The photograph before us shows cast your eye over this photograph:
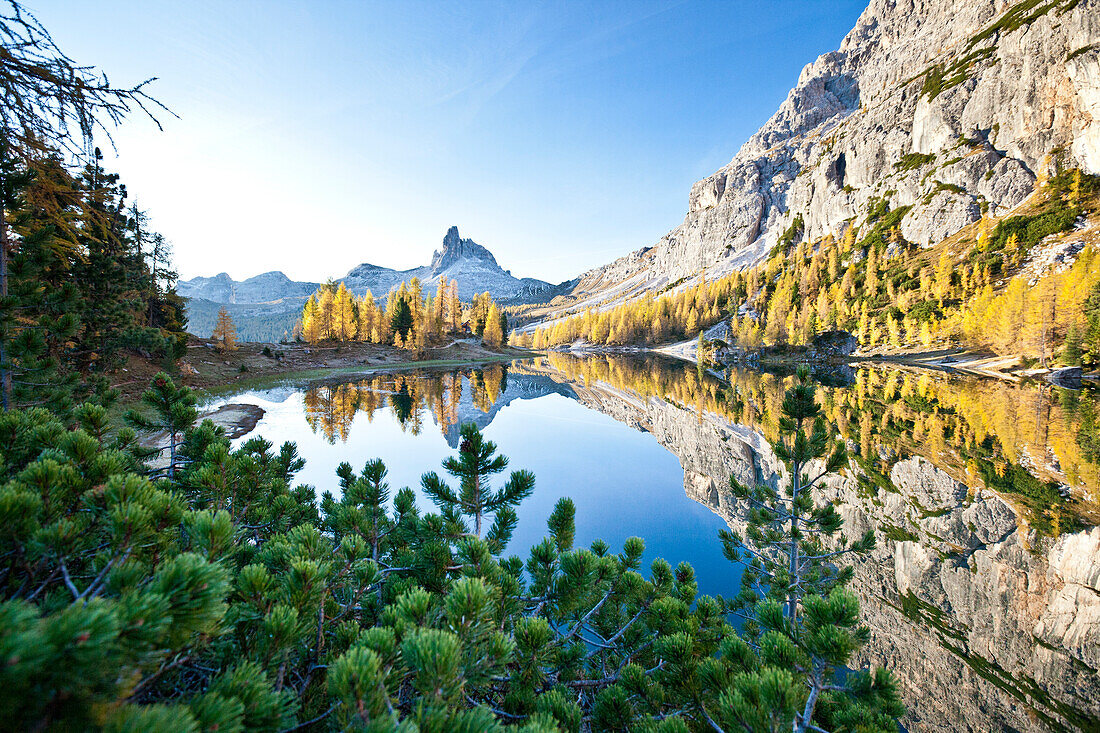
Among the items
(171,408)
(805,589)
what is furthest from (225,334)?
(805,589)

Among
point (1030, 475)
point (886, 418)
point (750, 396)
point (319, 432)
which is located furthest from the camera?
point (750, 396)

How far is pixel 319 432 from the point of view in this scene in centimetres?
1622

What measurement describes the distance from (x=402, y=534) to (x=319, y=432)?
1607 centimetres

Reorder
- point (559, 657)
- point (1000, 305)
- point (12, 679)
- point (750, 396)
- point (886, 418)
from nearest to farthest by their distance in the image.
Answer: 1. point (12, 679)
2. point (559, 657)
3. point (886, 418)
4. point (750, 396)
5. point (1000, 305)

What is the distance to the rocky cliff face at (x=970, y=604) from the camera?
483 centimetres

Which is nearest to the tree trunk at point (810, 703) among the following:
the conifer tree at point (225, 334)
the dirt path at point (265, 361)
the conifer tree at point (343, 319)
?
the dirt path at point (265, 361)

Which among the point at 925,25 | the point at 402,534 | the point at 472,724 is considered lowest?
the point at 402,534

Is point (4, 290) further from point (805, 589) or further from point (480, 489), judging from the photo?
point (805, 589)

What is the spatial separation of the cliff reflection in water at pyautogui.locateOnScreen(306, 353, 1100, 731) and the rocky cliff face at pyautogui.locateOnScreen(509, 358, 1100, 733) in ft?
0.08

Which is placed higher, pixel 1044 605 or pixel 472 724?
pixel 472 724

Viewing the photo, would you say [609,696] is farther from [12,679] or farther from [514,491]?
[12,679]

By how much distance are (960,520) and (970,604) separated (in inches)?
137

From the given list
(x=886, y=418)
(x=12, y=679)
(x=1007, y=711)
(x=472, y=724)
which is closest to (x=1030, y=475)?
(x=886, y=418)

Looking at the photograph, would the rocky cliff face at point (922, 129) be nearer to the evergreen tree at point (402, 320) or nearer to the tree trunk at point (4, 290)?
the evergreen tree at point (402, 320)
